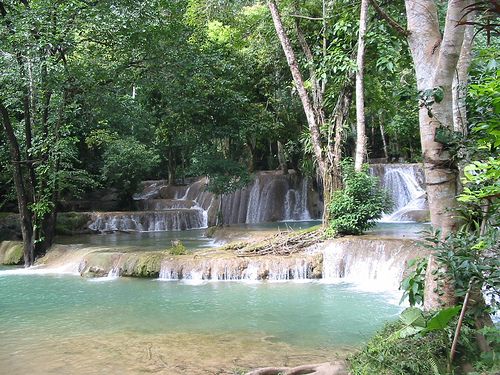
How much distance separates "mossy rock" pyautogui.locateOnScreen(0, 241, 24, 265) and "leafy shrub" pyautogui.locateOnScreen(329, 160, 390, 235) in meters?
8.86

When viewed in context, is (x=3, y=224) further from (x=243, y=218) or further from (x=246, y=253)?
(x=246, y=253)

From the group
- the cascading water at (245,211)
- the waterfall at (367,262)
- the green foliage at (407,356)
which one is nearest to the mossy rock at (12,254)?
the cascading water at (245,211)

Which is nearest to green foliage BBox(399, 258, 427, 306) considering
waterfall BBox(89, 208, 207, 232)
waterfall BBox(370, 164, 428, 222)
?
waterfall BBox(370, 164, 428, 222)

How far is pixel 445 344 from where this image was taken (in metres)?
3.51

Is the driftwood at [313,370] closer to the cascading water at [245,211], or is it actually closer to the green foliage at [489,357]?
the green foliage at [489,357]

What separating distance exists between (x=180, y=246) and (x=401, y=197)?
11.1 metres

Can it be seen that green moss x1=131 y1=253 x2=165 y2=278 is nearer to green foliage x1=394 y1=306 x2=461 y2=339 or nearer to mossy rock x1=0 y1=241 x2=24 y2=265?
mossy rock x1=0 y1=241 x2=24 y2=265

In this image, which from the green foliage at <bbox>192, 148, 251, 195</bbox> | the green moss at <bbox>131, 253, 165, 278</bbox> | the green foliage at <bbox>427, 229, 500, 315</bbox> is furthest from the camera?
the green foliage at <bbox>192, 148, 251, 195</bbox>

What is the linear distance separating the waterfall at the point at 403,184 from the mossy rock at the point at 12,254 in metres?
12.9

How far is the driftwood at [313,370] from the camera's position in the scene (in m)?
3.82

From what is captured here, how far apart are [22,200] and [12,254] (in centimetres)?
192

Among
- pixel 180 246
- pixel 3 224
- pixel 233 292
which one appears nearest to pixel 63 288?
pixel 180 246

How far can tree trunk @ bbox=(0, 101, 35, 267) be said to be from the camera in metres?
13.0

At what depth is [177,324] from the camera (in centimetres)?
735
